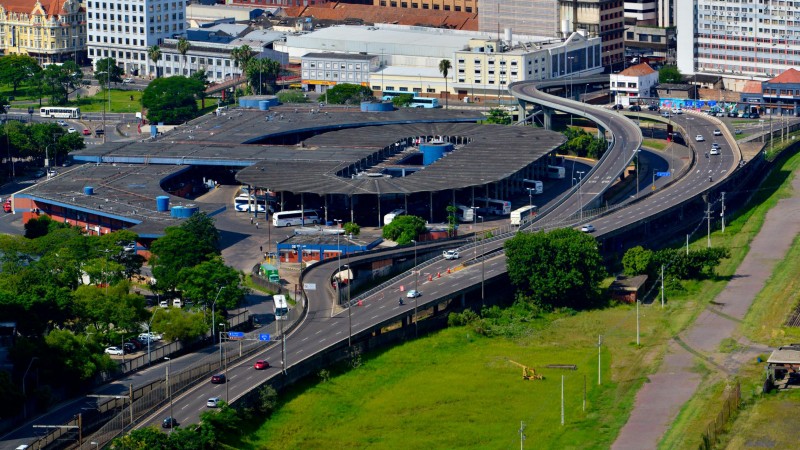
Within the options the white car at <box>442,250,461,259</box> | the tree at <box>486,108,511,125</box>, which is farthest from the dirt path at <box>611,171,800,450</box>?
the tree at <box>486,108,511,125</box>

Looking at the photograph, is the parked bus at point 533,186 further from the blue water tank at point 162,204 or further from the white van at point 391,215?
the blue water tank at point 162,204

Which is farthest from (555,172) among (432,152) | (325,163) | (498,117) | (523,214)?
(498,117)

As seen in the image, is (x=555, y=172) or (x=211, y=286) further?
(x=555, y=172)

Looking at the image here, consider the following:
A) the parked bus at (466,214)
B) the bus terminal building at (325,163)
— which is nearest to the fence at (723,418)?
the parked bus at (466,214)

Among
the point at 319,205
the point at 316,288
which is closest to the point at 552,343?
the point at 316,288

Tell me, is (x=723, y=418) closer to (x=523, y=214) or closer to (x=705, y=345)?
(x=705, y=345)

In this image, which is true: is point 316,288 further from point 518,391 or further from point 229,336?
point 518,391
